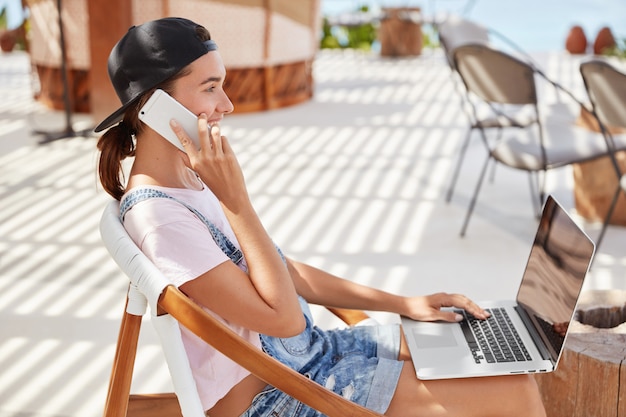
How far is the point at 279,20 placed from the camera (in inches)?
281

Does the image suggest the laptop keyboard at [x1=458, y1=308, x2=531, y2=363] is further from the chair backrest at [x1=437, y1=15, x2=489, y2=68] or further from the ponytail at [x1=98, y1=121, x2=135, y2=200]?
the chair backrest at [x1=437, y1=15, x2=489, y2=68]

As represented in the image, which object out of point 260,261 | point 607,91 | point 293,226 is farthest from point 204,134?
point 293,226

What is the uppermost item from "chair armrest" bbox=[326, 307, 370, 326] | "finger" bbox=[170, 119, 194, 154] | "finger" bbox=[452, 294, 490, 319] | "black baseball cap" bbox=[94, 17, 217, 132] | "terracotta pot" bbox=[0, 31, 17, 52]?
"black baseball cap" bbox=[94, 17, 217, 132]

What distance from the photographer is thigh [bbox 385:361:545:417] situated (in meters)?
1.47

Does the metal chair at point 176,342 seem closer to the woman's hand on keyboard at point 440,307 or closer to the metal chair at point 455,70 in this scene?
the woman's hand on keyboard at point 440,307

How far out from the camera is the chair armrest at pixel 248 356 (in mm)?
1267

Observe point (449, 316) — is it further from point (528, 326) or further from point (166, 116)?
point (166, 116)

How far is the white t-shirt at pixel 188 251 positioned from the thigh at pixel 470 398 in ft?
0.98

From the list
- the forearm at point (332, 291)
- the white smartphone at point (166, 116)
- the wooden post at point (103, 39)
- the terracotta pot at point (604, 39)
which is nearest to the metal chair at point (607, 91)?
the forearm at point (332, 291)

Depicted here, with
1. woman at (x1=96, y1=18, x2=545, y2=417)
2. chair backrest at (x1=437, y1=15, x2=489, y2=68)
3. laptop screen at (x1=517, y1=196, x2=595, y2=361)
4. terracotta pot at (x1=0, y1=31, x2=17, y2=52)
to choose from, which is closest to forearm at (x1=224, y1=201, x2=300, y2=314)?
woman at (x1=96, y1=18, x2=545, y2=417)

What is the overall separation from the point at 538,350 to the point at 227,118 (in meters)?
5.47

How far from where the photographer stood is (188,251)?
1.35m

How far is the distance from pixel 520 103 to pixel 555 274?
1.97m

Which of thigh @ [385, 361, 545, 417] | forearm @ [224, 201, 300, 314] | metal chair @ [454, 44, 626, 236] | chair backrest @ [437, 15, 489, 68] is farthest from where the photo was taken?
chair backrest @ [437, 15, 489, 68]
